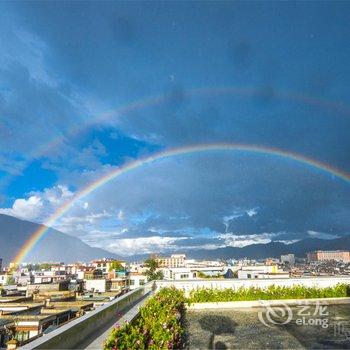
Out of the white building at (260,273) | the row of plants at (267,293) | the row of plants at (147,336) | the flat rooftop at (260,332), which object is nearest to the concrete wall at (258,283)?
the row of plants at (267,293)

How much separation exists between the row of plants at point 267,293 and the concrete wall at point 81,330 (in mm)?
2692

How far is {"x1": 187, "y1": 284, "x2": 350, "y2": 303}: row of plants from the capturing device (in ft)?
42.6

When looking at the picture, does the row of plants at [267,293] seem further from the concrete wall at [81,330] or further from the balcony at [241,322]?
the concrete wall at [81,330]

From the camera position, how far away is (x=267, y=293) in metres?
13.4

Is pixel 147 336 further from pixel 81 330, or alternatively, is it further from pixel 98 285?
pixel 98 285

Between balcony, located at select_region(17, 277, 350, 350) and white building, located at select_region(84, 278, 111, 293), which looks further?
white building, located at select_region(84, 278, 111, 293)

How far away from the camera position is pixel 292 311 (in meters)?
11.5

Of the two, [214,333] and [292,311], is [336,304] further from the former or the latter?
[214,333]

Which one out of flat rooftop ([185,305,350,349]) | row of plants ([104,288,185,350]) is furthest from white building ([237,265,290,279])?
row of plants ([104,288,185,350])

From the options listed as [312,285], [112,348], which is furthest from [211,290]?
[112,348]

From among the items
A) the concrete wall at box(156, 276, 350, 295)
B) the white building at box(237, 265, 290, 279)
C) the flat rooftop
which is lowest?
the flat rooftop

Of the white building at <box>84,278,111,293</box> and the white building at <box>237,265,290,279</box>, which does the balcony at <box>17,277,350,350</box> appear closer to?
the white building at <box>237,265,290,279</box>

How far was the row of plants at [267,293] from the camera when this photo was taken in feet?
42.6

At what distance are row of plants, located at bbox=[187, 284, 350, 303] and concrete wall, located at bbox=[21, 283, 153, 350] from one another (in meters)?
2.69
